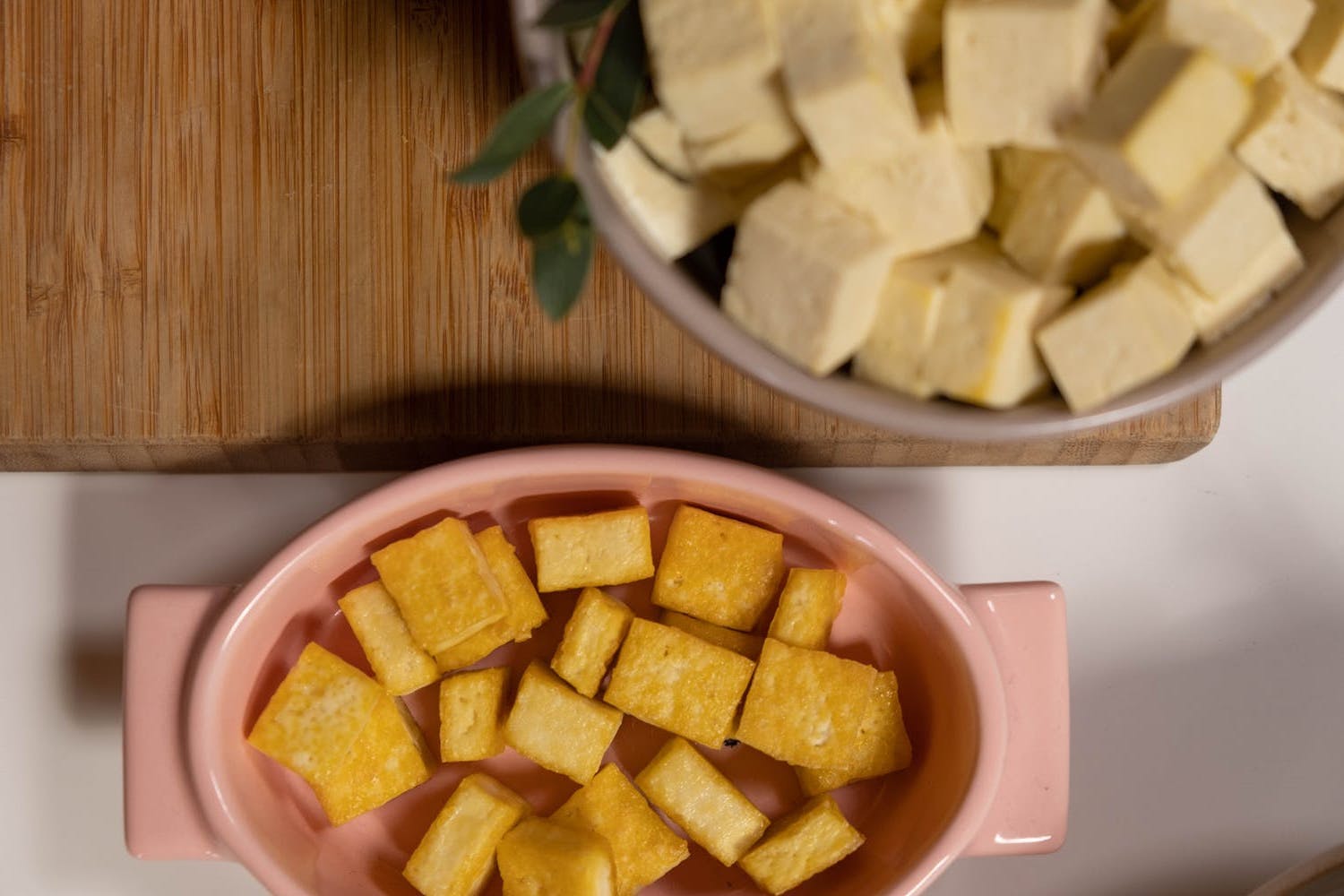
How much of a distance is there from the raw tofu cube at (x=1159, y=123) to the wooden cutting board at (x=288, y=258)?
0.35 meters

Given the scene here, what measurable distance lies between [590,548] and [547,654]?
12cm

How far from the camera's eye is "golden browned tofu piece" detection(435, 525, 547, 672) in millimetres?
955

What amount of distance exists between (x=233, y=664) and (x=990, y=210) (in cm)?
58

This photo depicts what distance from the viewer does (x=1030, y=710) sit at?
93 cm

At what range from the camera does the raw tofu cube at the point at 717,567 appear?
941mm

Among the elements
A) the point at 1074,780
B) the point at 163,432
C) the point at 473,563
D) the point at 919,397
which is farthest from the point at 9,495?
the point at 1074,780

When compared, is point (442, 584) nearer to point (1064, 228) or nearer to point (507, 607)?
point (507, 607)

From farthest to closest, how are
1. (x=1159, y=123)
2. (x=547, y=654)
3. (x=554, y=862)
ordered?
1. (x=547, y=654)
2. (x=554, y=862)
3. (x=1159, y=123)

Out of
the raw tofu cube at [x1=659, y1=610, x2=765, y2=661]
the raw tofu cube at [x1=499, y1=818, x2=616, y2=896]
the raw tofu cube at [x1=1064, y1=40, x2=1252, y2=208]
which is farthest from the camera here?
the raw tofu cube at [x1=659, y1=610, x2=765, y2=661]

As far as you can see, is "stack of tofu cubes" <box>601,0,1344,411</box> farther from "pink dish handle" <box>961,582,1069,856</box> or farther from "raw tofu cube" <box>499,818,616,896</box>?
"raw tofu cube" <box>499,818,616,896</box>

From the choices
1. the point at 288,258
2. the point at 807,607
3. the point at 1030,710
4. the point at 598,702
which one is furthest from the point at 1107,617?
the point at 288,258

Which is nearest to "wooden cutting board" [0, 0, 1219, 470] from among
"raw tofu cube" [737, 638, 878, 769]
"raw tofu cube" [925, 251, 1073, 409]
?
"raw tofu cube" [737, 638, 878, 769]

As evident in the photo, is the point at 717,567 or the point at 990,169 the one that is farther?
the point at 717,567

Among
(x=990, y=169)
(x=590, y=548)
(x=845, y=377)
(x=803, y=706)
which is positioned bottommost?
(x=803, y=706)
